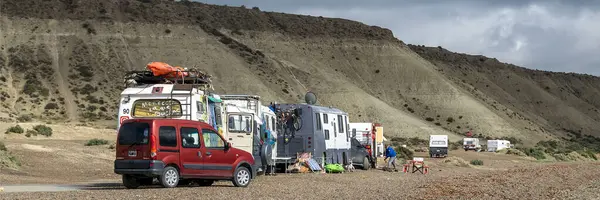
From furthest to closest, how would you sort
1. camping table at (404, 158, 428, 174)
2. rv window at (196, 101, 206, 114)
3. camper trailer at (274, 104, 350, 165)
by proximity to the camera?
1. camping table at (404, 158, 428, 174)
2. camper trailer at (274, 104, 350, 165)
3. rv window at (196, 101, 206, 114)

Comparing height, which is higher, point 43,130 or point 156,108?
point 43,130

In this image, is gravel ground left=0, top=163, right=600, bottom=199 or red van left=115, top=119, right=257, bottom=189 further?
red van left=115, top=119, right=257, bottom=189

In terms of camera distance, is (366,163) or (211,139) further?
(366,163)

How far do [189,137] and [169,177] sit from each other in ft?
3.66

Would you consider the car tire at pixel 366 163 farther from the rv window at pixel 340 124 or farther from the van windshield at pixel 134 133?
the van windshield at pixel 134 133

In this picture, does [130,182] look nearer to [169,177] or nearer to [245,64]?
[169,177]

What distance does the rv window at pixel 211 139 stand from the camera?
66.8 ft

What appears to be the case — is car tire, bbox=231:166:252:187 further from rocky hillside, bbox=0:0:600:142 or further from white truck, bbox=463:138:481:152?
white truck, bbox=463:138:481:152

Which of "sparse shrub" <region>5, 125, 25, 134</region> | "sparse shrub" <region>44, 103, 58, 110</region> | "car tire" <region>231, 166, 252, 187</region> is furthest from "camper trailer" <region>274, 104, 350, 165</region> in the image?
"sparse shrub" <region>44, 103, 58, 110</region>

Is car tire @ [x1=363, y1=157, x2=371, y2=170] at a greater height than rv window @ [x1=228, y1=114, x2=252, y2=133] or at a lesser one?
lesser

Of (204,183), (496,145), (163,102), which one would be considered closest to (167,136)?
(163,102)

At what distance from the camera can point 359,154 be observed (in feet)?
118

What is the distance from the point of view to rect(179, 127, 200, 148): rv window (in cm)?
1977

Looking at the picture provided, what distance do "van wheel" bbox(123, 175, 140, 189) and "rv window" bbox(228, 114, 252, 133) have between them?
5.27 m
